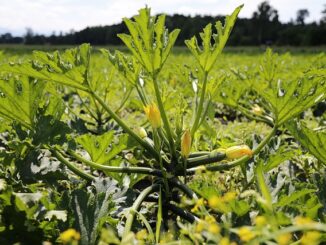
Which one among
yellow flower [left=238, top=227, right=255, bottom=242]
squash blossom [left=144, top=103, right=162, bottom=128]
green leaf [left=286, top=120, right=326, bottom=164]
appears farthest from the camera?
squash blossom [left=144, top=103, right=162, bottom=128]

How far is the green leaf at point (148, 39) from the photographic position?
5.39ft

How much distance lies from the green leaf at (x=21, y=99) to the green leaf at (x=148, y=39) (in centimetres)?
40

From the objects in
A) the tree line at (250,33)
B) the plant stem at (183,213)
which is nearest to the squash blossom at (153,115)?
the plant stem at (183,213)

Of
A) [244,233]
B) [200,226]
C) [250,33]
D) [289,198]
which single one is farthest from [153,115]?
[250,33]

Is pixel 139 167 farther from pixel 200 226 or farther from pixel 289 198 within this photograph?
pixel 200 226

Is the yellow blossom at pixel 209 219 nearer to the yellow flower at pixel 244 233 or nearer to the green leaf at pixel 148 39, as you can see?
the yellow flower at pixel 244 233

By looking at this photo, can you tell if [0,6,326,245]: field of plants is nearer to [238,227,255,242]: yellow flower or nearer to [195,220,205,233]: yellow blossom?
[195,220,205,233]: yellow blossom

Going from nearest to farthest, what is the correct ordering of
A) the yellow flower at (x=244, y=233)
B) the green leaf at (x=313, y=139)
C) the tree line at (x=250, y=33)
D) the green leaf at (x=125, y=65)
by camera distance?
Answer: the yellow flower at (x=244, y=233) → the green leaf at (x=313, y=139) → the green leaf at (x=125, y=65) → the tree line at (x=250, y=33)

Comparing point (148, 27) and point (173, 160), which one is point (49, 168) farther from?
point (148, 27)

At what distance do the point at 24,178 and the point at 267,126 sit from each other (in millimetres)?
2910

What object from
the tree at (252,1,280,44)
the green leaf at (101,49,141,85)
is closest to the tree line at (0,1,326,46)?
the tree at (252,1,280,44)

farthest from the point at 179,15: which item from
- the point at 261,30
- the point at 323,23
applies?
the point at 323,23

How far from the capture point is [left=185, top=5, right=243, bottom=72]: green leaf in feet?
5.68

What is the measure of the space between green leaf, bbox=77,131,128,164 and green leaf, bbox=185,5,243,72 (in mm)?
457
